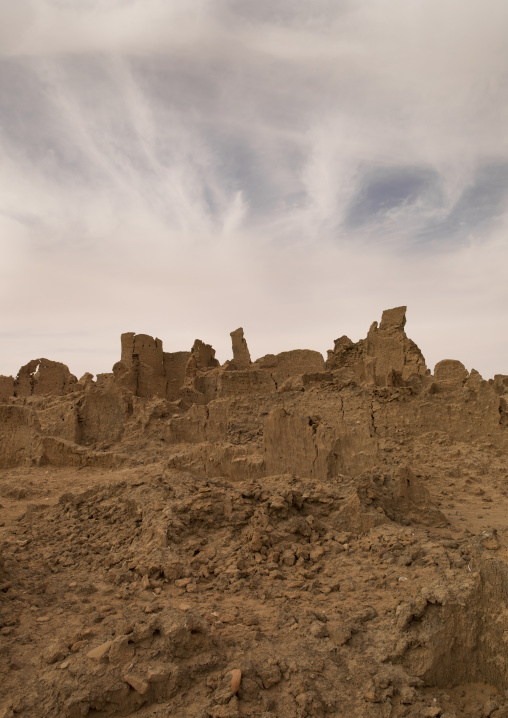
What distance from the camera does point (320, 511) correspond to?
5.13 m

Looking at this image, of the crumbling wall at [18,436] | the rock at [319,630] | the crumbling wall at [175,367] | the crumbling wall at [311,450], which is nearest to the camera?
the rock at [319,630]

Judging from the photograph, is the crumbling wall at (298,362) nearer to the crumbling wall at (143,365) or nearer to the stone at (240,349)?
the stone at (240,349)

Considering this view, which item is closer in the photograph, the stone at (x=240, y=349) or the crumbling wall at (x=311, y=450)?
the crumbling wall at (x=311, y=450)

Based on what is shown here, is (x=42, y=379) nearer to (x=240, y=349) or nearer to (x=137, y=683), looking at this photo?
(x=240, y=349)

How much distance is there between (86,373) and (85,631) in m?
15.4

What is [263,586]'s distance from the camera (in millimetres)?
4035

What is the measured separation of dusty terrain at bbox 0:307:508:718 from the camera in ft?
9.13

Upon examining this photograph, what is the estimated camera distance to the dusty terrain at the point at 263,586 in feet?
9.13

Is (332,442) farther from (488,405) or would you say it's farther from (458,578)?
(488,405)

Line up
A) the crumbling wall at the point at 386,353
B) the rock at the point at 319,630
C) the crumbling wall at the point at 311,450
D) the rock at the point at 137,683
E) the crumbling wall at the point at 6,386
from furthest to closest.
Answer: the crumbling wall at the point at 6,386 < the crumbling wall at the point at 386,353 < the crumbling wall at the point at 311,450 < the rock at the point at 319,630 < the rock at the point at 137,683

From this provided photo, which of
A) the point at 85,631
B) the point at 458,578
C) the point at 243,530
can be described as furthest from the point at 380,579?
the point at 85,631

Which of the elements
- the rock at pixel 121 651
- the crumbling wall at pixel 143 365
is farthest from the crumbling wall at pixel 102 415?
the rock at pixel 121 651

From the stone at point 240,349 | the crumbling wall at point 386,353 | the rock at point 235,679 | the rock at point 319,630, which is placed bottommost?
the rock at point 235,679

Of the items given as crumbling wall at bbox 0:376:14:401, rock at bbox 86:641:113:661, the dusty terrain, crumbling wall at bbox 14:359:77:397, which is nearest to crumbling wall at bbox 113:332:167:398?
crumbling wall at bbox 14:359:77:397
